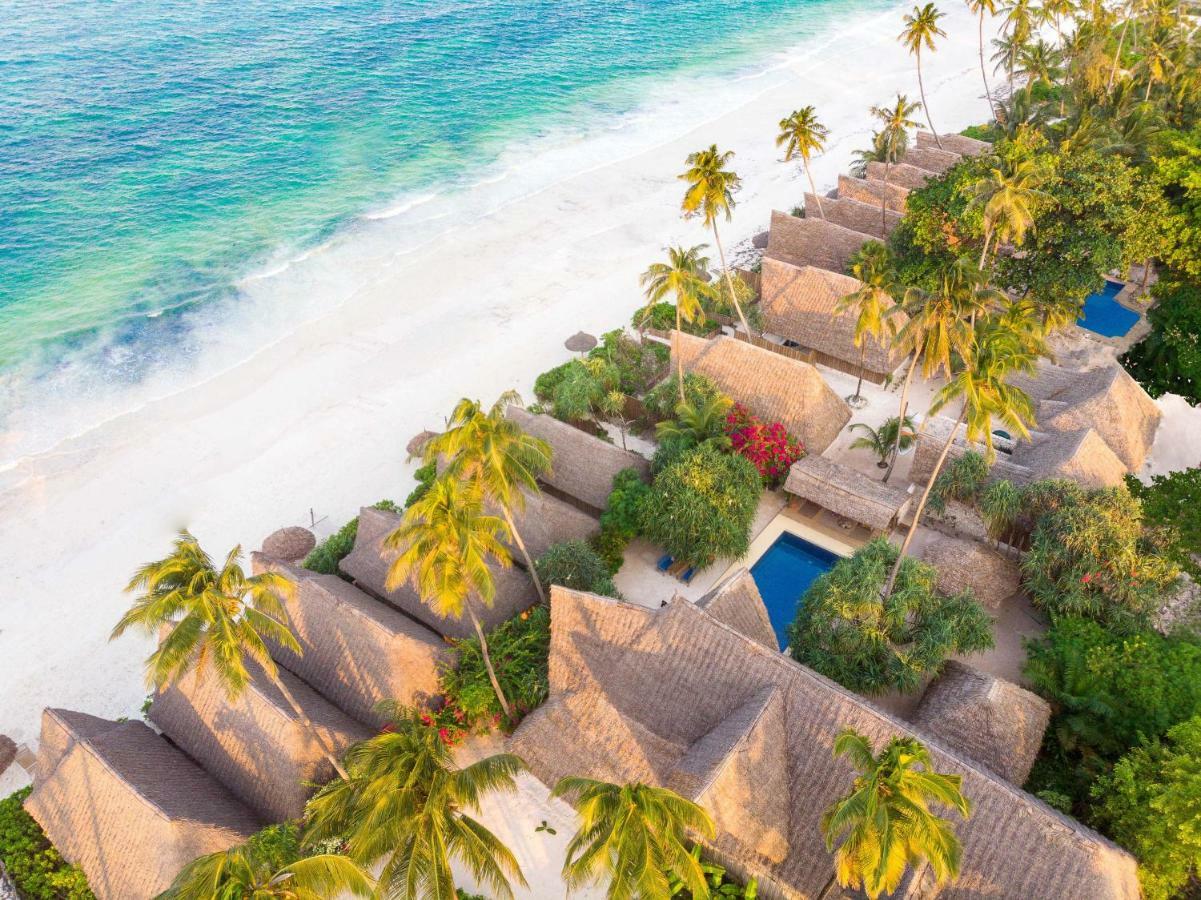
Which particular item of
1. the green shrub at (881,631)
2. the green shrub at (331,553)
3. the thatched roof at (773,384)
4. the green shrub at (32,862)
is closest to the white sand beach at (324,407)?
the green shrub at (32,862)

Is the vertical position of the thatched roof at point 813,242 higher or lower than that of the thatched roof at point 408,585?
higher

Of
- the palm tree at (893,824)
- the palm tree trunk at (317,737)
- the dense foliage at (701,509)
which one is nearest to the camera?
the palm tree at (893,824)

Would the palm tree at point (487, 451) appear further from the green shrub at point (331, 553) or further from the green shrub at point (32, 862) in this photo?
the green shrub at point (32, 862)

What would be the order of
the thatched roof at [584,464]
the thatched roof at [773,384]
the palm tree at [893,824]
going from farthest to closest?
the thatched roof at [773,384], the thatched roof at [584,464], the palm tree at [893,824]

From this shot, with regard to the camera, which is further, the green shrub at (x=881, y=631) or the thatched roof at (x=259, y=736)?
the green shrub at (x=881, y=631)

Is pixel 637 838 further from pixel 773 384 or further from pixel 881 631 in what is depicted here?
pixel 773 384

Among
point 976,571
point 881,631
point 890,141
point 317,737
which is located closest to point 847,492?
point 976,571

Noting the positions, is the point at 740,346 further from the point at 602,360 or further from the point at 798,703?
the point at 798,703
